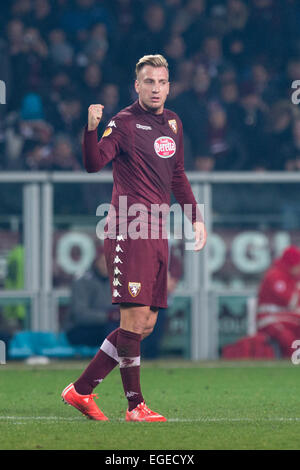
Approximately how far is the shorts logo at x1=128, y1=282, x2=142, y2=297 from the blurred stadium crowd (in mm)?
6103

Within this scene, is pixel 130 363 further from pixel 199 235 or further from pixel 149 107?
pixel 149 107

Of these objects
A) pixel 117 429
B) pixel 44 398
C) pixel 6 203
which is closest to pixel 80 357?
pixel 6 203

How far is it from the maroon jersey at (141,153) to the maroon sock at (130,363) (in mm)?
668

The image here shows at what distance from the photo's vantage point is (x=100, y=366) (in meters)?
5.78

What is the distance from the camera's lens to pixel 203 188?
11391mm

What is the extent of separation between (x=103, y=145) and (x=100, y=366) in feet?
3.75

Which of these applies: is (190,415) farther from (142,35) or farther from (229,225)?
(142,35)

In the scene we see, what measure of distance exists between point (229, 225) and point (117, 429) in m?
6.26

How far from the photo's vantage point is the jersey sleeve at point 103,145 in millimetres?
5418

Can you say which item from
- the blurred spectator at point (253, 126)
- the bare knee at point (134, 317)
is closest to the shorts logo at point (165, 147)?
the bare knee at point (134, 317)

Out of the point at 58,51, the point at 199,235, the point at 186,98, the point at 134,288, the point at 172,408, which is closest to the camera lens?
the point at 134,288

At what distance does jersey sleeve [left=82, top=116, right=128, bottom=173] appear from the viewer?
5418mm

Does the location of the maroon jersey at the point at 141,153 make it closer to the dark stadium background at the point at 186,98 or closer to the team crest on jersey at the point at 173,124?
the team crest on jersey at the point at 173,124

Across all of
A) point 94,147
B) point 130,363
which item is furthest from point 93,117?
point 130,363
